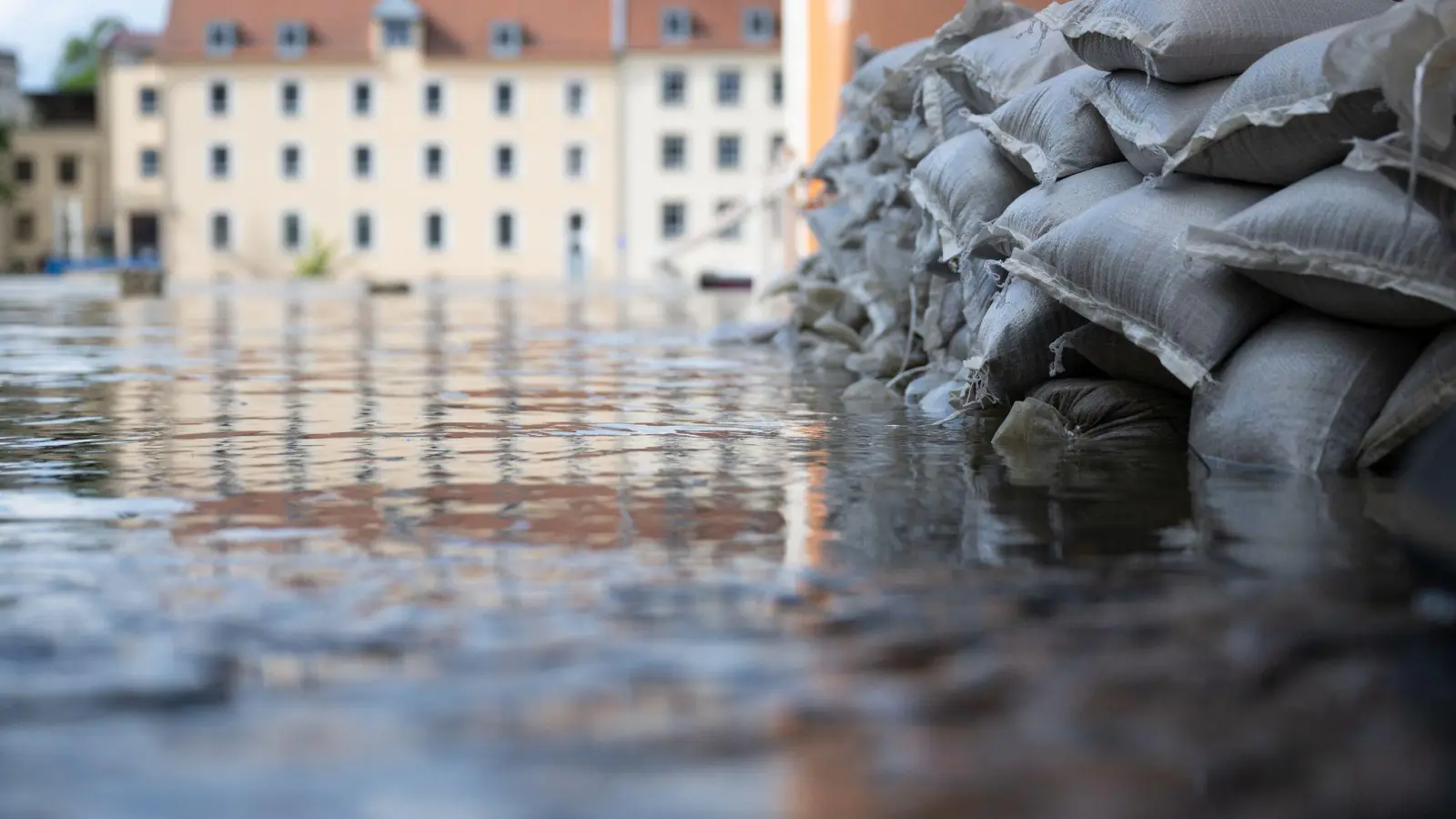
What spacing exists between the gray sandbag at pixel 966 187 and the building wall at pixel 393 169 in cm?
4204

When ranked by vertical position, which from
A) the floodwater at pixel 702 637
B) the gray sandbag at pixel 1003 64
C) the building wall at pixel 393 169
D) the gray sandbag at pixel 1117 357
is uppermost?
the building wall at pixel 393 169

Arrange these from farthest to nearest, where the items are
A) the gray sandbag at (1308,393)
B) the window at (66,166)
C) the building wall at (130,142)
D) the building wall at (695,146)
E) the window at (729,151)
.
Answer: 1. the window at (66,166)
2. the building wall at (130,142)
3. the window at (729,151)
4. the building wall at (695,146)
5. the gray sandbag at (1308,393)

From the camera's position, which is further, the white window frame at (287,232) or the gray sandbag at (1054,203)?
the white window frame at (287,232)

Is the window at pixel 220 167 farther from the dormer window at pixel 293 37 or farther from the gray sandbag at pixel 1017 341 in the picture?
the gray sandbag at pixel 1017 341

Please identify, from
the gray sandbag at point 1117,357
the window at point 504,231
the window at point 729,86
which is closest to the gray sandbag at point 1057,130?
the gray sandbag at point 1117,357

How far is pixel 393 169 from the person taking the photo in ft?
158

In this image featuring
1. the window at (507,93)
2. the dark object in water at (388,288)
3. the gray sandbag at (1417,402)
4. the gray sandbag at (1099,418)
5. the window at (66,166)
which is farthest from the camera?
the window at (66,166)

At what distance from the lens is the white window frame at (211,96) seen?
4797 centimetres

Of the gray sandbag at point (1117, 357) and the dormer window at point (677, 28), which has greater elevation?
the dormer window at point (677, 28)

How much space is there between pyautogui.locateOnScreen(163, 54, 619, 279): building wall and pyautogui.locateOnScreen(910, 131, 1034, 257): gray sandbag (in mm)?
42038

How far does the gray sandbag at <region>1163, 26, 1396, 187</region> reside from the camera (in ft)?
11.8

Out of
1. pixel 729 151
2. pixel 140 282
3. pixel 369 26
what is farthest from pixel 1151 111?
pixel 369 26

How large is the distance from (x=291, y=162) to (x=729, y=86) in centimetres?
1157

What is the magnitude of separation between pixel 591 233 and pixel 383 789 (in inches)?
1824
